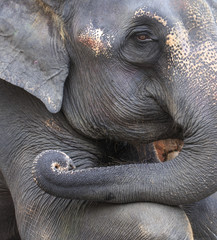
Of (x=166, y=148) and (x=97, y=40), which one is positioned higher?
(x=97, y=40)

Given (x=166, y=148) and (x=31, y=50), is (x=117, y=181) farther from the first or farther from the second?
(x=166, y=148)

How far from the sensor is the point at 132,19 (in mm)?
3383

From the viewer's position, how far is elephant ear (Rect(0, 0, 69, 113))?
362cm

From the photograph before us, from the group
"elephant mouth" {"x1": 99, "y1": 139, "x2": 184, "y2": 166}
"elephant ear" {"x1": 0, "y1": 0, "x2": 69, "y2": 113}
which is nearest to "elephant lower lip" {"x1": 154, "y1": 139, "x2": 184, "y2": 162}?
"elephant mouth" {"x1": 99, "y1": 139, "x2": 184, "y2": 166}

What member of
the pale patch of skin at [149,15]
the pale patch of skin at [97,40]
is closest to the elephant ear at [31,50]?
the pale patch of skin at [97,40]

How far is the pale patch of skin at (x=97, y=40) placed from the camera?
3.44m

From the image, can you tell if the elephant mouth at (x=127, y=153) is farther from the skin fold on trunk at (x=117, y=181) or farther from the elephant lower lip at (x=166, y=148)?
the elephant lower lip at (x=166, y=148)

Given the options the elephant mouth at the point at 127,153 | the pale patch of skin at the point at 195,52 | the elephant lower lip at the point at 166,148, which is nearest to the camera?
the pale patch of skin at the point at 195,52

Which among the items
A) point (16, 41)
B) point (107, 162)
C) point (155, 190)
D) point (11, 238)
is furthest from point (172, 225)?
point (11, 238)

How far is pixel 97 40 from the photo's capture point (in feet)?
11.3

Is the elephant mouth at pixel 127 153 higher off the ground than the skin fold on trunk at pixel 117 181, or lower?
lower

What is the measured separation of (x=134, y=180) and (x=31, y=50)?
0.77 meters

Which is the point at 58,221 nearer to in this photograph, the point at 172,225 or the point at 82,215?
the point at 82,215

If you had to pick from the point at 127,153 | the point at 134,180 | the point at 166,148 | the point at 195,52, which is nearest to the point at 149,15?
the point at 195,52
